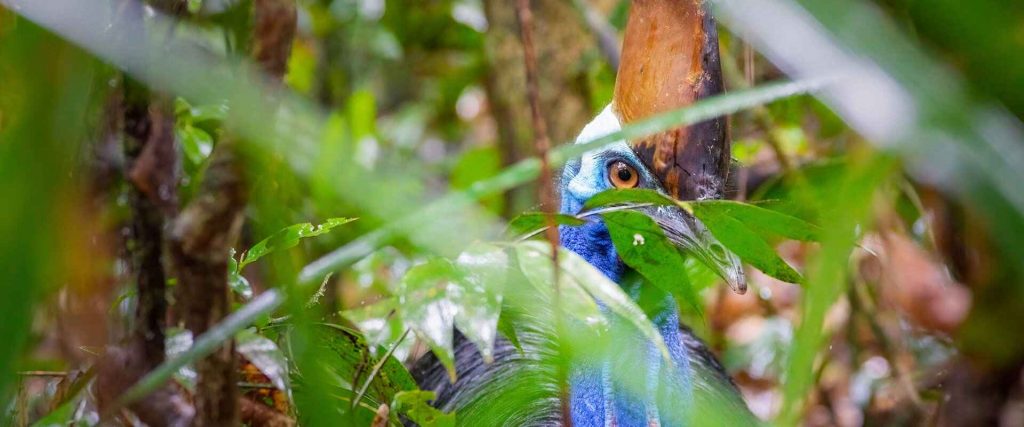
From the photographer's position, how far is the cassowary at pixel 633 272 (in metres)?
0.99

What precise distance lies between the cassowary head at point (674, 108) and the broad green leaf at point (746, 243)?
91mm

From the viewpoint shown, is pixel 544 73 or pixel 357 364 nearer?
pixel 357 364

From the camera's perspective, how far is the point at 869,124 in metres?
0.41

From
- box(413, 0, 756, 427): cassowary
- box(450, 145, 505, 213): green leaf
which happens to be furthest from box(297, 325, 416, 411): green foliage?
box(450, 145, 505, 213): green leaf

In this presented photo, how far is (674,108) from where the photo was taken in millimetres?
928

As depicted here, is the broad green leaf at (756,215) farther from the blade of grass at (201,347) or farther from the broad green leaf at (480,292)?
the blade of grass at (201,347)

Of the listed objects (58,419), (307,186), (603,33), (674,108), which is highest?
(603,33)

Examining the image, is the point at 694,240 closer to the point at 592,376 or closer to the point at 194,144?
the point at 592,376

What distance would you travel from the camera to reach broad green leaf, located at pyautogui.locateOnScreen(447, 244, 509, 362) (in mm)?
766

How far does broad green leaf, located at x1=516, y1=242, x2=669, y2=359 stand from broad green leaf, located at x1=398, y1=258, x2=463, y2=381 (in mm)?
60

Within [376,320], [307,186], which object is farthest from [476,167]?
[307,186]

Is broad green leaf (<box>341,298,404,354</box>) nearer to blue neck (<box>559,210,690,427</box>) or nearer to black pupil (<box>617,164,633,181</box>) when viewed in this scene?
blue neck (<box>559,210,690,427</box>)

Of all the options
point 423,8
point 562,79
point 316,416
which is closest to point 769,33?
point 316,416

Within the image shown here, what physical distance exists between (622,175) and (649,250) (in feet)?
1.38
